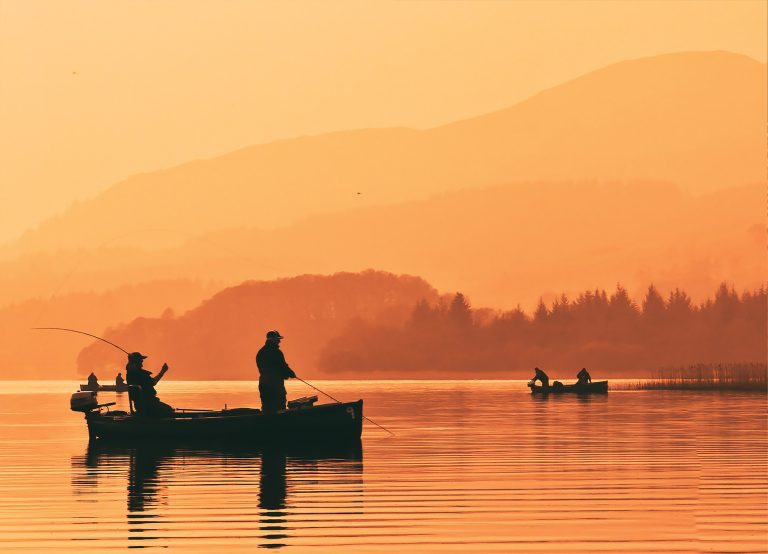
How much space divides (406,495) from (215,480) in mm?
5254

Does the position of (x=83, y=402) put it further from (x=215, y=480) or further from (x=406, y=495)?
(x=406, y=495)

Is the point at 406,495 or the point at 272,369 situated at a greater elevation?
the point at 272,369

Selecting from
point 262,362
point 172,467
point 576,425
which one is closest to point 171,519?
point 172,467

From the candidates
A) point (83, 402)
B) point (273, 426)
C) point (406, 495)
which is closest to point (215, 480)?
point (406, 495)

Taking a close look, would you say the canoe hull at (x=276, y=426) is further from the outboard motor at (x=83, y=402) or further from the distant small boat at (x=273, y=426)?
the outboard motor at (x=83, y=402)

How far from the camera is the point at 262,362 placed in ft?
116

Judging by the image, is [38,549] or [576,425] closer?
[38,549]

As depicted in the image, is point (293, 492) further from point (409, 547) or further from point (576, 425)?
point (576, 425)

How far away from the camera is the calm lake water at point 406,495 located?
18.6m

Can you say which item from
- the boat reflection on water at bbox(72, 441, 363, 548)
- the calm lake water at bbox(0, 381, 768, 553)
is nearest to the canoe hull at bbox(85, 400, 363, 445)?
the boat reflection on water at bbox(72, 441, 363, 548)

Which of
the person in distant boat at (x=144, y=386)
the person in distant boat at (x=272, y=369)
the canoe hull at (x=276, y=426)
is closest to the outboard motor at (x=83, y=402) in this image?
the person in distant boat at (x=144, y=386)

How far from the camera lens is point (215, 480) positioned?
2766 cm

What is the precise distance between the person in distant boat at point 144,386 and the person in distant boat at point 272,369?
9.83 feet

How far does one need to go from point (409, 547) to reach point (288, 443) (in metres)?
18.6
